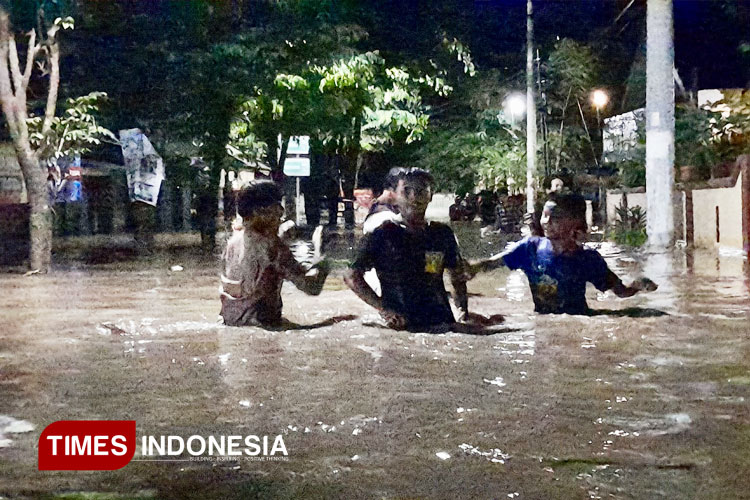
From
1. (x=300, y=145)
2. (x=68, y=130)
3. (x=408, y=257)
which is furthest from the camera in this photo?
(x=300, y=145)

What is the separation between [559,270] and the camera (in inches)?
366

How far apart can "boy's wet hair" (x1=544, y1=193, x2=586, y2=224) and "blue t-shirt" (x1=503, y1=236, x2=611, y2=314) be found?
280mm

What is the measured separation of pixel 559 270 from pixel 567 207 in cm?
59

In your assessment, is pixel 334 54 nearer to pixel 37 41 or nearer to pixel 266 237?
pixel 37 41

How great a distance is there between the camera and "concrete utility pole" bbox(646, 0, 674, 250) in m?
13.8

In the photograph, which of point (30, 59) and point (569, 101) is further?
point (569, 101)

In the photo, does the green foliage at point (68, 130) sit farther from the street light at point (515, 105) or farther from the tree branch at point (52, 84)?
the street light at point (515, 105)

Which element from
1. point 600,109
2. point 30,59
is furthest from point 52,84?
point 600,109

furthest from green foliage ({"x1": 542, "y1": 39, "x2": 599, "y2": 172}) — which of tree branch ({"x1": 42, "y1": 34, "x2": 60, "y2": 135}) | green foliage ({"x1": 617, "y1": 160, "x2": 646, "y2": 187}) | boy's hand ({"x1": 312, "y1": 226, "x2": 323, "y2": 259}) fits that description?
boy's hand ({"x1": 312, "y1": 226, "x2": 323, "y2": 259})

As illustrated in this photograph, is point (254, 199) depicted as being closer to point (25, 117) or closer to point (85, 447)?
point (85, 447)

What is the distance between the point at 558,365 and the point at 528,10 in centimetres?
1874

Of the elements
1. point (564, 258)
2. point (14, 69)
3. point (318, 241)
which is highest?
point (14, 69)

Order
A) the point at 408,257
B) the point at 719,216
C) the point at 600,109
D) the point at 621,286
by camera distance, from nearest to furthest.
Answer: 1. the point at 408,257
2. the point at 621,286
3. the point at 719,216
4. the point at 600,109

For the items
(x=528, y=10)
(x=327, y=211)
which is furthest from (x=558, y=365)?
(x=327, y=211)
